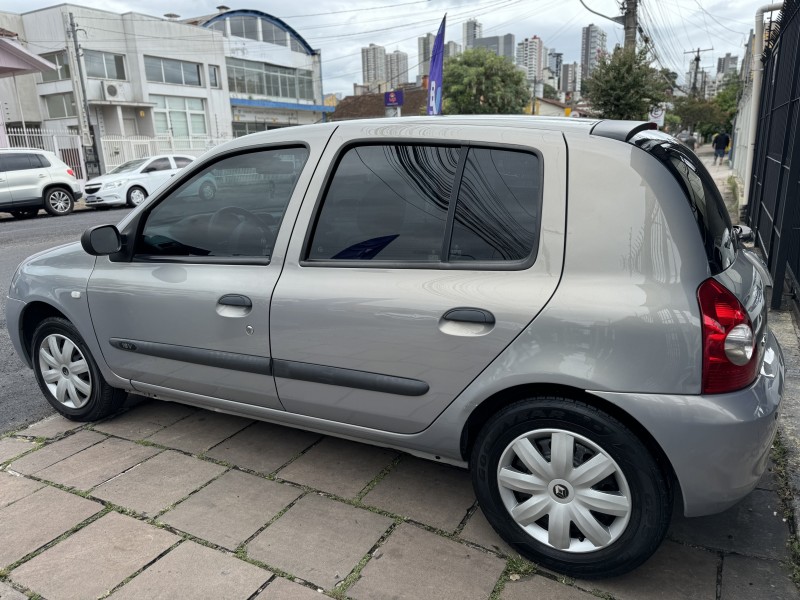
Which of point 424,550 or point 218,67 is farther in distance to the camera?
point 218,67

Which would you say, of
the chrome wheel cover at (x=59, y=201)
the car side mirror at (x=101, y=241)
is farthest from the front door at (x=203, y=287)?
the chrome wheel cover at (x=59, y=201)

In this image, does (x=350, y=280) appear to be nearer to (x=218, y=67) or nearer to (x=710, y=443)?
(x=710, y=443)

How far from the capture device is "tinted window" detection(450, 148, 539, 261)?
2270mm

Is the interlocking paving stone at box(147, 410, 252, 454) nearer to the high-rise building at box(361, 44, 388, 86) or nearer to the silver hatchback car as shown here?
the silver hatchback car

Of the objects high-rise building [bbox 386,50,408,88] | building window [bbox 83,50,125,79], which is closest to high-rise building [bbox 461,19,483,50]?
high-rise building [bbox 386,50,408,88]

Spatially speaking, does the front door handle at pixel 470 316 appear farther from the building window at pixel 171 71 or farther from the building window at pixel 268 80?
the building window at pixel 268 80

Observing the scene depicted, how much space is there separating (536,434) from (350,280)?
95 centimetres

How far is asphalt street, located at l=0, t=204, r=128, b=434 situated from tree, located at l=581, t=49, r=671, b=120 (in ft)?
53.8

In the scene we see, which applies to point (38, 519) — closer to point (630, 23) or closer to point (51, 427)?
point (51, 427)

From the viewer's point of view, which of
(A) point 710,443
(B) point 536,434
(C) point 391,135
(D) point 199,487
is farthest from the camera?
(D) point 199,487

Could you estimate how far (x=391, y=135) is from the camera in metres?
2.61

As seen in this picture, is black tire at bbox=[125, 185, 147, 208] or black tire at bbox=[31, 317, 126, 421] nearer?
black tire at bbox=[31, 317, 126, 421]

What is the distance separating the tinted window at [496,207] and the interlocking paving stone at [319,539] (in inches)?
46.5

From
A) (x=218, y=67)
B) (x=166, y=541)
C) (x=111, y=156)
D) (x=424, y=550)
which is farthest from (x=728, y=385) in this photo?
(x=218, y=67)
